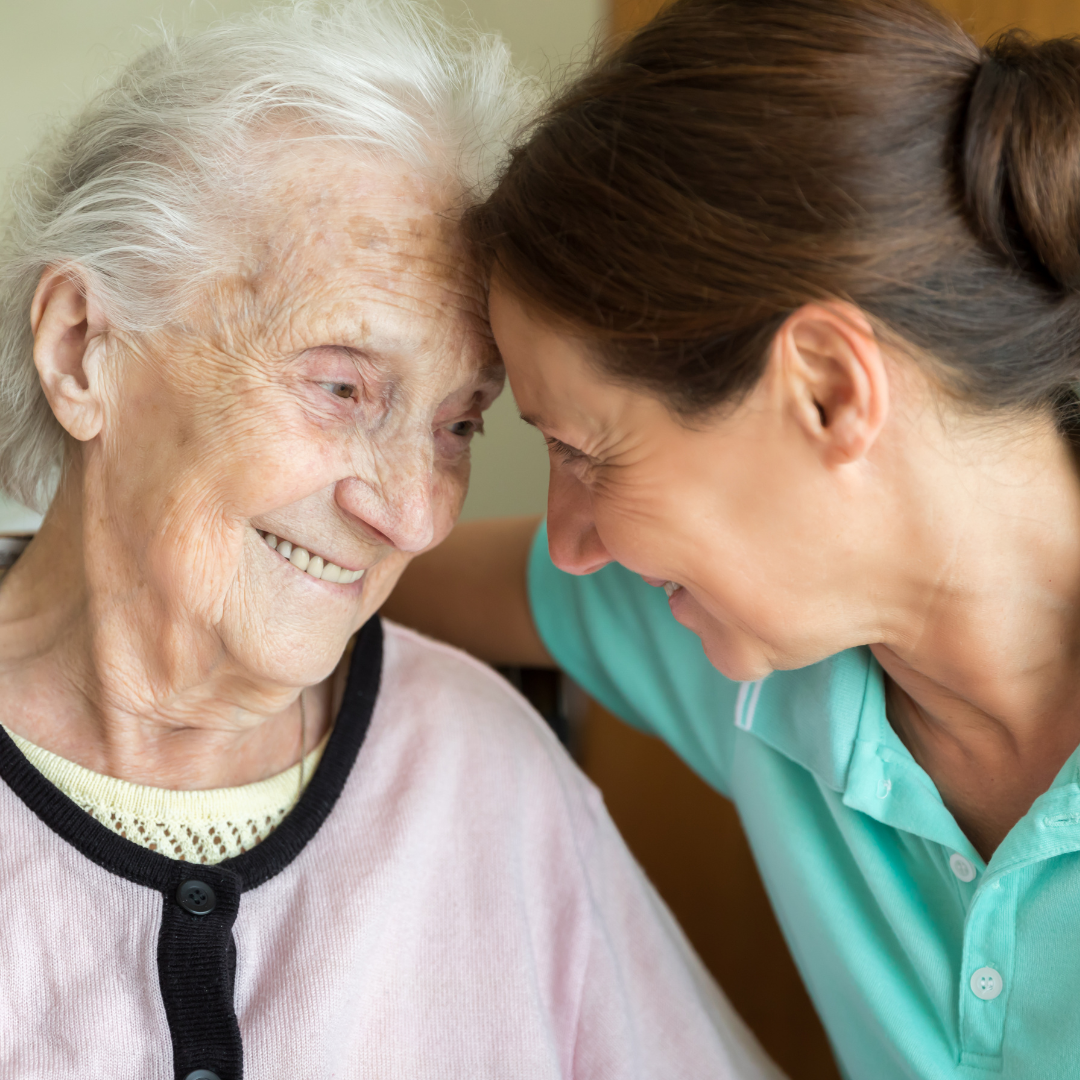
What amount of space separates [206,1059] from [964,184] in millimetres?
1048

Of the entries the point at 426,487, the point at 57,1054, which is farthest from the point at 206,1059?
the point at 426,487

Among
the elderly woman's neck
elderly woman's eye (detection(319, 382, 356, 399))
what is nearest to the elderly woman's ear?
the elderly woman's neck

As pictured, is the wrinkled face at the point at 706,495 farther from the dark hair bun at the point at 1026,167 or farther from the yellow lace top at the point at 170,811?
the yellow lace top at the point at 170,811

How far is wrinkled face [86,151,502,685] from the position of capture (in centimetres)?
107

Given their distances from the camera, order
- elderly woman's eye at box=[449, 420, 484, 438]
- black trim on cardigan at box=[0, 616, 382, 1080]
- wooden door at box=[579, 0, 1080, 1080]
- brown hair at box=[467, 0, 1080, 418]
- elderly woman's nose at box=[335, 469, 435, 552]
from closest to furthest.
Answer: brown hair at box=[467, 0, 1080, 418] → black trim on cardigan at box=[0, 616, 382, 1080] → elderly woman's nose at box=[335, 469, 435, 552] → elderly woman's eye at box=[449, 420, 484, 438] → wooden door at box=[579, 0, 1080, 1080]

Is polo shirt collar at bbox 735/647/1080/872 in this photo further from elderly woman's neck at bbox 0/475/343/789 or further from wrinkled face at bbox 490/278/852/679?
elderly woman's neck at bbox 0/475/343/789

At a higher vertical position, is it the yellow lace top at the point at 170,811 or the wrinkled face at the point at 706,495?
the wrinkled face at the point at 706,495

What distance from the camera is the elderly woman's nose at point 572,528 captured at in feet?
3.90

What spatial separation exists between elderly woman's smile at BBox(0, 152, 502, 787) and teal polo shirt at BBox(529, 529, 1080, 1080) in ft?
1.53

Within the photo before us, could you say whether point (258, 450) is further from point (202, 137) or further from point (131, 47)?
point (131, 47)

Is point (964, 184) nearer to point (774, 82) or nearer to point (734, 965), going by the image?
point (774, 82)

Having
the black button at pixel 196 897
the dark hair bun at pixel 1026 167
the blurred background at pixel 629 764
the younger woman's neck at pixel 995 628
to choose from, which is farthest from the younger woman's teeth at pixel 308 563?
the blurred background at pixel 629 764

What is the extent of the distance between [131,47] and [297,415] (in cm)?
127

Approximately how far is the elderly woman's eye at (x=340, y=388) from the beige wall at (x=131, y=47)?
111cm
